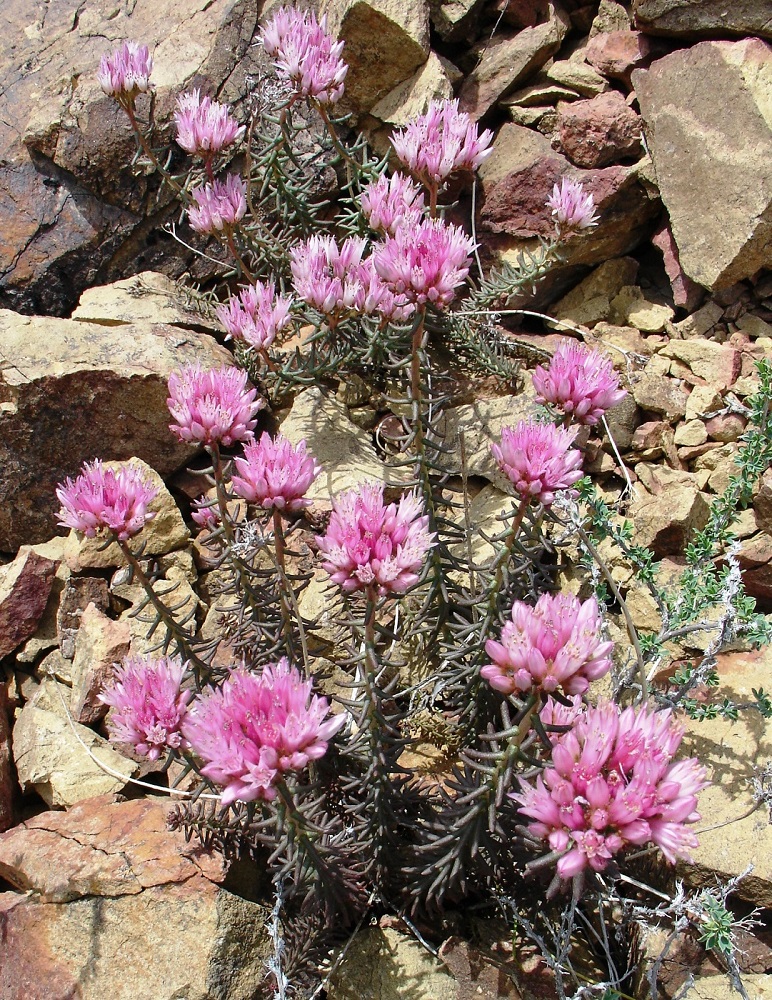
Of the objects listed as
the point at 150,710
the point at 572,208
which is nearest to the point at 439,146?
the point at 572,208

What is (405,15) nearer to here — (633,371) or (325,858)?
(633,371)

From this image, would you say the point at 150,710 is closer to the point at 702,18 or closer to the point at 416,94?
the point at 416,94

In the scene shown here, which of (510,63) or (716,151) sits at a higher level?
(510,63)

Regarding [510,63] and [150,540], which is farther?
[510,63]

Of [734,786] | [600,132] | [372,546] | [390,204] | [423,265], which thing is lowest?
[734,786]

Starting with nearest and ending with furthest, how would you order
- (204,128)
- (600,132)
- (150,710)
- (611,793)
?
1. (611,793)
2. (150,710)
3. (204,128)
4. (600,132)

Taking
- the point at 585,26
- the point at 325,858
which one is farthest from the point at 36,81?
the point at 325,858

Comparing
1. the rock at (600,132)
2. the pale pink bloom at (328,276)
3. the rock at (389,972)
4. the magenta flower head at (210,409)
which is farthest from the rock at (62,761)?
the rock at (600,132)
